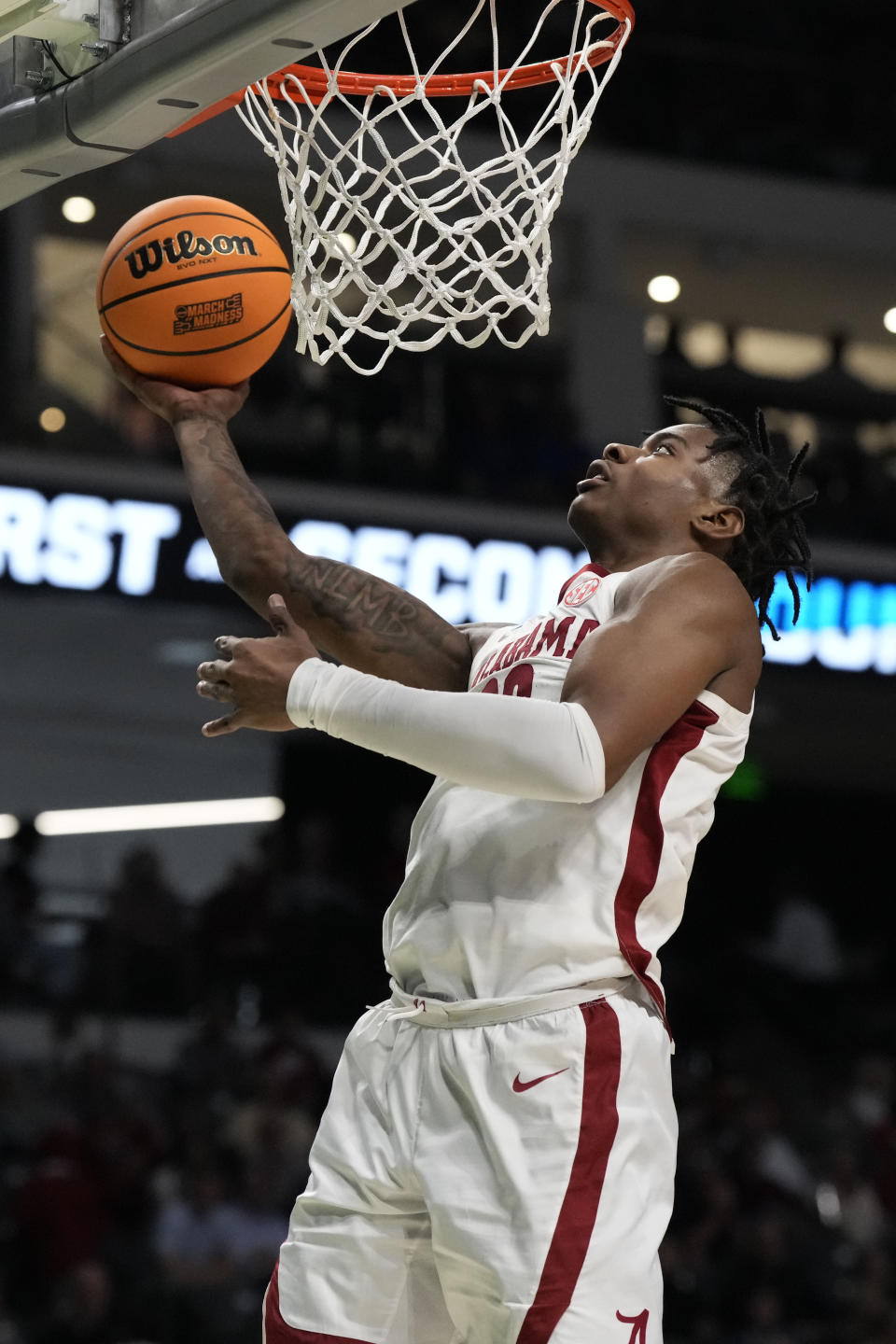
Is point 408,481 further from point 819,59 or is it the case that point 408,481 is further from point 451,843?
point 451,843

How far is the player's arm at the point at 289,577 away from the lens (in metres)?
2.88

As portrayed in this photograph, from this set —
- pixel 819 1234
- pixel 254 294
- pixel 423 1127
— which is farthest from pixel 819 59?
pixel 423 1127

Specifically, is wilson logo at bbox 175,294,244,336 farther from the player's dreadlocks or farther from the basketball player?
the player's dreadlocks

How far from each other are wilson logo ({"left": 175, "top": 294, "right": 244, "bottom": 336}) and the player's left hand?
63cm

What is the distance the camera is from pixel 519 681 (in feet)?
8.64

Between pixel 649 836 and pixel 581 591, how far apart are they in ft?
1.45

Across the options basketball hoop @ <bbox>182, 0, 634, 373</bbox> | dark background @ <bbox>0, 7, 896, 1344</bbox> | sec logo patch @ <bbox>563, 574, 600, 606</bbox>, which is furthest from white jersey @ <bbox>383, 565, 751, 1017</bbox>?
dark background @ <bbox>0, 7, 896, 1344</bbox>

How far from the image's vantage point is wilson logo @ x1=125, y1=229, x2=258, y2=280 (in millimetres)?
2898

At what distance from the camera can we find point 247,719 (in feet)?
8.14

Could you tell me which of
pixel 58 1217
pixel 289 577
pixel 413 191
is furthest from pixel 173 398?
pixel 58 1217

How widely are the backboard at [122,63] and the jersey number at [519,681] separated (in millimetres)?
896

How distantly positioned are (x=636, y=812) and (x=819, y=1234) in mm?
6298

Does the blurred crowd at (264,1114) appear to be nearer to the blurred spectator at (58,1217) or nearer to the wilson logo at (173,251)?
the blurred spectator at (58,1217)

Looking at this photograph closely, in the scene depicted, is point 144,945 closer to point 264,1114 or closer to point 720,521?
point 264,1114
